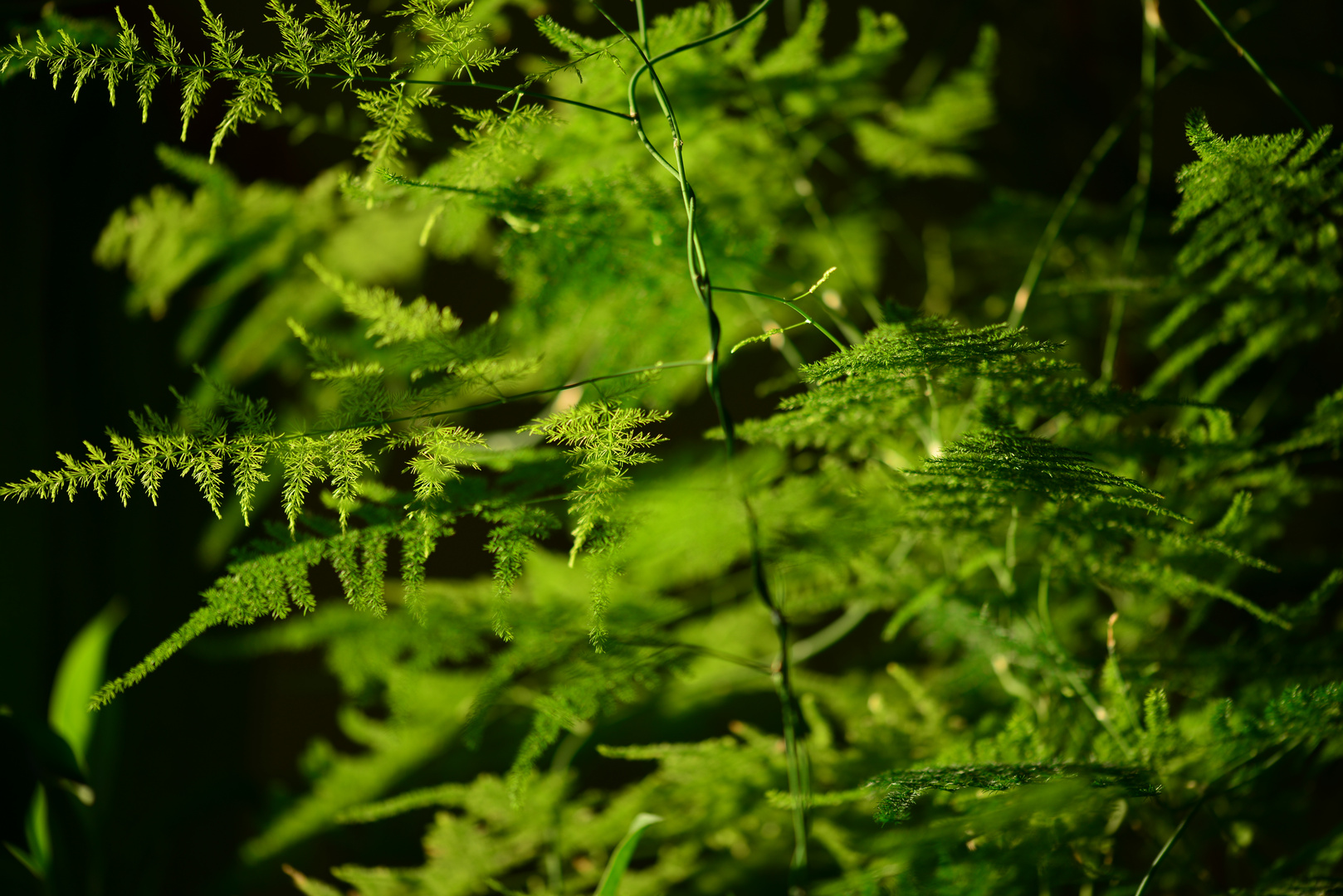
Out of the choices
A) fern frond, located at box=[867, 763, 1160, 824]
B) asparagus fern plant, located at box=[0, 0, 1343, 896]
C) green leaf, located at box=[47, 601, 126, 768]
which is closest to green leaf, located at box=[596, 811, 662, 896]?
asparagus fern plant, located at box=[0, 0, 1343, 896]

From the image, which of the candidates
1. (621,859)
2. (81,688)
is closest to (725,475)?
(621,859)

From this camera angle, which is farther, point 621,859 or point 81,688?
point 81,688

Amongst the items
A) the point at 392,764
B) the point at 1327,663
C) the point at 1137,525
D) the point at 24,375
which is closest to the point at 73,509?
the point at 24,375

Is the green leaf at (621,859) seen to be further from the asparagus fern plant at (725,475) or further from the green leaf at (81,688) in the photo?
the green leaf at (81,688)

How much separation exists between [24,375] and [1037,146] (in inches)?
54.5

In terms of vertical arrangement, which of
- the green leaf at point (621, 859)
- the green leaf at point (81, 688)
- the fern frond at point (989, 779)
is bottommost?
the green leaf at point (81, 688)

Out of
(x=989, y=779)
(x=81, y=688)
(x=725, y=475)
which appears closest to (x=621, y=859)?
(x=989, y=779)

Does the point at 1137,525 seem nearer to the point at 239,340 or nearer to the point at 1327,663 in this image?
the point at 1327,663

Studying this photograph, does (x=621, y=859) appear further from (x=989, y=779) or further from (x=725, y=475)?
(x=725, y=475)

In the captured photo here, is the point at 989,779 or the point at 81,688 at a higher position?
the point at 989,779

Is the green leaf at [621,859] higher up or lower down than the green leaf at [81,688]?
higher up

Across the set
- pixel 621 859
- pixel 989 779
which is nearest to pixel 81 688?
pixel 621 859

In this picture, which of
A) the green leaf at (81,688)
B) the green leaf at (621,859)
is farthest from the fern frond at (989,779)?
the green leaf at (81,688)

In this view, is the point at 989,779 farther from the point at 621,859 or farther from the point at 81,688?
the point at 81,688
